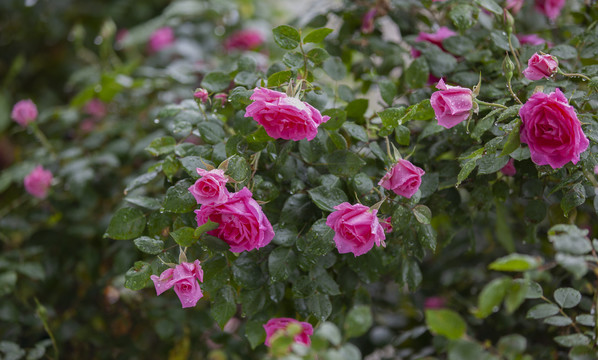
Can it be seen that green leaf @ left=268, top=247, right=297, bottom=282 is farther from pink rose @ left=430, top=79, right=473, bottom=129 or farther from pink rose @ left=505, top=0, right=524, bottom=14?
pink rose @ left=505, top=0, right=524, bottom=14

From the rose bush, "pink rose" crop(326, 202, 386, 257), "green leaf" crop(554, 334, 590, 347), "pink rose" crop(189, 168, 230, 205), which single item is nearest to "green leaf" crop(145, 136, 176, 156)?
the rose bush

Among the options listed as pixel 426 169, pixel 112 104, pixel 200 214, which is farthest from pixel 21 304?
pixel 426 169

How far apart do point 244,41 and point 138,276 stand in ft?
3.23

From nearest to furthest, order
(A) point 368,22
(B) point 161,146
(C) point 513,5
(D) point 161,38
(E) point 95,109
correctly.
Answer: (B) point 161,146, (C) point 513,5, (A) point 368,22, (E) point 95,109, (D) point 161,38

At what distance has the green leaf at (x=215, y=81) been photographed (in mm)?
788

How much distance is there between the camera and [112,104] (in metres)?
1.41

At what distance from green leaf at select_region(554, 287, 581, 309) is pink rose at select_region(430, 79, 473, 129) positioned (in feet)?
0.92

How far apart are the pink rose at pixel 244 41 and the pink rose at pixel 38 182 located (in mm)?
661

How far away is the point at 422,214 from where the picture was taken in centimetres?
66

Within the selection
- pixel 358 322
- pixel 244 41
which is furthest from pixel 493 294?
pixel 244 41

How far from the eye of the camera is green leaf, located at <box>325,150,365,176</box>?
698 millimetres

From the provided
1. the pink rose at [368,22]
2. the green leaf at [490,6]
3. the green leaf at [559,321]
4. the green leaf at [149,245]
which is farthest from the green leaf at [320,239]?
the pink rose at [368,22]

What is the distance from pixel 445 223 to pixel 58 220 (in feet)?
3.03

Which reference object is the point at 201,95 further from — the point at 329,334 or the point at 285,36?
the point at 329,334
